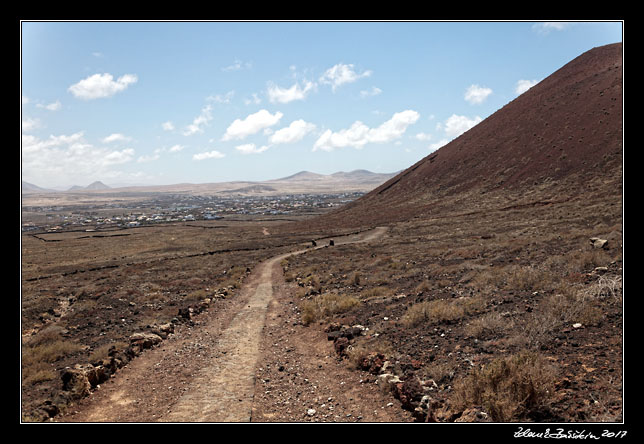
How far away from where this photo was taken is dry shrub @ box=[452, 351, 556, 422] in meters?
6.32

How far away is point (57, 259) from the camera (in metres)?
48.3

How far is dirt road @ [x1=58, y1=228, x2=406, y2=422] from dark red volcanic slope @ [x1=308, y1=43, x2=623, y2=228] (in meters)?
49.4

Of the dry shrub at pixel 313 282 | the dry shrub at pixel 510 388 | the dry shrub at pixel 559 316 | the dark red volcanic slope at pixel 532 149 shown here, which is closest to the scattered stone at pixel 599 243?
the dry shrub at pixel 559 316

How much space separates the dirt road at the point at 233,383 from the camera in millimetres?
8062

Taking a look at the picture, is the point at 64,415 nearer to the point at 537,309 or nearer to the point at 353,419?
the point at 353,419

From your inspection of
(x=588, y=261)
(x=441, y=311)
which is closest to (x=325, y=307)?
(x=441, y=311)

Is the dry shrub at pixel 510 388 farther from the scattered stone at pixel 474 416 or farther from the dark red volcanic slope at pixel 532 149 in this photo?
the dark red volcanic slope at pixel 532 149

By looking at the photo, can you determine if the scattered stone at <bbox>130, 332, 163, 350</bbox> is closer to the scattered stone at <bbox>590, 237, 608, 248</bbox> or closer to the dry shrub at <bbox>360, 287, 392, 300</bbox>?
the dry shrub at <bbox>360, 287, 392, 300</bbox>

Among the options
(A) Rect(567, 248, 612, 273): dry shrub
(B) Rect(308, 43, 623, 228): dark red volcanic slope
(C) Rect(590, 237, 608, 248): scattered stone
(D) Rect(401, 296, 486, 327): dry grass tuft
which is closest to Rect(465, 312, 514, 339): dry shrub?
(D) Rect(401, 296, 486, 327): dry grass tuft

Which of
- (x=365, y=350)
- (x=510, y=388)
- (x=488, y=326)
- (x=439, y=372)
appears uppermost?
(x=488, y=326)

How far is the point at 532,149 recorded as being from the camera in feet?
222

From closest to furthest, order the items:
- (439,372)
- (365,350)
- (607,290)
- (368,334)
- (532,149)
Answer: (439,372)
(365,350)
(607,290)
(368,334)
(532,149)

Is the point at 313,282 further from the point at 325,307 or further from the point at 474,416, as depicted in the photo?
the point at 474,416

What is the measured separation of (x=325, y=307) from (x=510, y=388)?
948 centimetres
